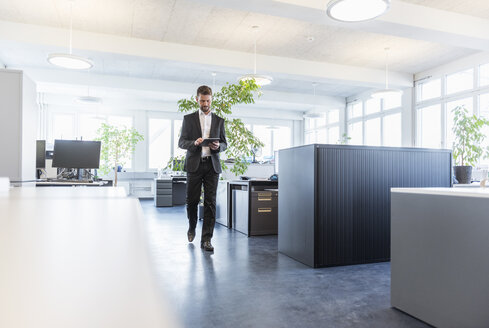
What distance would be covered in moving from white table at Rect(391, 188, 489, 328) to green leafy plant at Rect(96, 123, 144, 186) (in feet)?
27.2

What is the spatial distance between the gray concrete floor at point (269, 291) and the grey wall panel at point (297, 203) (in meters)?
0.12

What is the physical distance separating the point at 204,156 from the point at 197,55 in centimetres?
334

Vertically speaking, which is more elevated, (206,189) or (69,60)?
(69,60)

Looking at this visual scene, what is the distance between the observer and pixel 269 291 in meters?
2.18

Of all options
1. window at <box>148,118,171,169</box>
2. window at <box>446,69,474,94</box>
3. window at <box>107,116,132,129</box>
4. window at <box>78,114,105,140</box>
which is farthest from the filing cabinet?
window at <box>446,69,474,94</box>

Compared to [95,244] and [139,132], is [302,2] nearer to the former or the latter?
[95,244]

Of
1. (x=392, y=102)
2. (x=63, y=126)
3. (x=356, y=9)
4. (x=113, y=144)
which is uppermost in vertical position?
(x=392, y=102)

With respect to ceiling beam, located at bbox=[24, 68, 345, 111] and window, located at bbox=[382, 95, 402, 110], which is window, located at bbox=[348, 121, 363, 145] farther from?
window, located at bbox=[382, 95, 402, 110]

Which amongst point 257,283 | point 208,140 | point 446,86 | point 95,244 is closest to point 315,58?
point 446,86

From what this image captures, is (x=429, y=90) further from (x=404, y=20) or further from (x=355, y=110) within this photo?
(x=404, y=20)

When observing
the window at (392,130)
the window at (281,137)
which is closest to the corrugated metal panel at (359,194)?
the window at (392,130)

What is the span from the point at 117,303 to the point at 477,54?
25.8 feet

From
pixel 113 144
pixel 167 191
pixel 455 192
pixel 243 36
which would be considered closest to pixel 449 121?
pixel 243 36

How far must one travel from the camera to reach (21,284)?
249mm
